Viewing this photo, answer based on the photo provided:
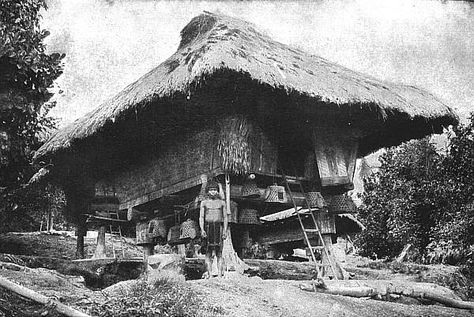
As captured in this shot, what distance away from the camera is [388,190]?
1616 cm

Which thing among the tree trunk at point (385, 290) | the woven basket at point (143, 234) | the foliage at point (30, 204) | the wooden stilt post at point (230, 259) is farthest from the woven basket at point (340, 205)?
the foliage at point (30, 204)

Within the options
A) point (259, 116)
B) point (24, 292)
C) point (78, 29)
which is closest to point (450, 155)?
point (259, 116)

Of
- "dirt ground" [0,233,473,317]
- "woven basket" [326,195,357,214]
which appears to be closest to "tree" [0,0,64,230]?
"dirt ground" [0,233,473,317]

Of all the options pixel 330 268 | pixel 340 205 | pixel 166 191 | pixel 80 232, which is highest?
pixel 166 191

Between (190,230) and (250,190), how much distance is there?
117 centimetres

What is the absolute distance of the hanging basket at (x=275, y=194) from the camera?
8680 millimetres

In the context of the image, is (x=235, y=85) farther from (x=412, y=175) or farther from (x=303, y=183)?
(x=412, y=175)

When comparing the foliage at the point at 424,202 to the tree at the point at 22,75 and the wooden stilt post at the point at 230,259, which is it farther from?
the tree at the point at 22,75

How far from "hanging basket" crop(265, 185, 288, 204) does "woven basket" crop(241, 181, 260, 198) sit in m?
0.25

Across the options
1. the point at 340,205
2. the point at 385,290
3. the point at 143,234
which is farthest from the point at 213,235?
the point at 143,234

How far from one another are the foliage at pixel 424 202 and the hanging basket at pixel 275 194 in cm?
520

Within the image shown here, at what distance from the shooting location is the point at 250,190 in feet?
27.8

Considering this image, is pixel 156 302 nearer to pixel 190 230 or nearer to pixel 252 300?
pixel 252 300

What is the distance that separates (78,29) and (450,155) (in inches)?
368
